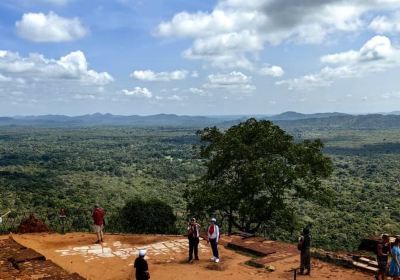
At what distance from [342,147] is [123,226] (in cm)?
16795

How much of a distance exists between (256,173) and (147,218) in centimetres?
677

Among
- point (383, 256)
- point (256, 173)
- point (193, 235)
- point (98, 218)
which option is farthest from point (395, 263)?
point (256, 173)

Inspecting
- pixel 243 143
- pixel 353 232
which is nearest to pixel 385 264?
pixel 243 143

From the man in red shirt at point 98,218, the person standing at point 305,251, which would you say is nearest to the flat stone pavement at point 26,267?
the man in red shirt at point 98,218

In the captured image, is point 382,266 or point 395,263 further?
point 382,266

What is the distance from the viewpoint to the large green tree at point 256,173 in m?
23.0

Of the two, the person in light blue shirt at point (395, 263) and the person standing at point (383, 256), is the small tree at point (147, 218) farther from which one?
the person in light blue shirt at point (395, 263)

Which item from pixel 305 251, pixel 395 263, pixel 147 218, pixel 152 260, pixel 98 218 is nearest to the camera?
pixel 395 263

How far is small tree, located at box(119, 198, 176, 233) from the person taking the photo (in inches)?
967

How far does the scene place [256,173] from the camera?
2259 cm

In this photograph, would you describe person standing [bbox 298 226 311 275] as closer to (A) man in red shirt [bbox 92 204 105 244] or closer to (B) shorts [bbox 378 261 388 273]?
(B) shorts [bbox 378 261 388 273]

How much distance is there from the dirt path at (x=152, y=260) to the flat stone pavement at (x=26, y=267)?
2.72ft

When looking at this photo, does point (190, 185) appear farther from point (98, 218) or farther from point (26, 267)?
point (26, 267)

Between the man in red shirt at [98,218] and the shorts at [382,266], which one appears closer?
the shorts at [382,266]
